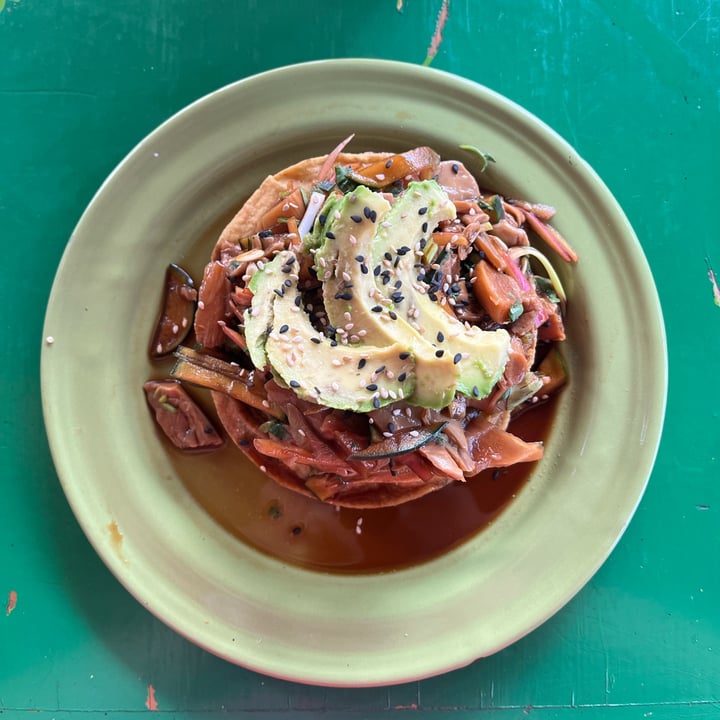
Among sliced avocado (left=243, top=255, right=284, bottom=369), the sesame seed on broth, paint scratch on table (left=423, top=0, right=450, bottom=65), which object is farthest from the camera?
paint scratch on table (left=423, top=0, right=450, bottom=65)

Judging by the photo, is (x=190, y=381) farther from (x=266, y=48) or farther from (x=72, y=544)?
(x=266, y=48)

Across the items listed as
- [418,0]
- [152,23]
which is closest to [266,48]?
[152,23]

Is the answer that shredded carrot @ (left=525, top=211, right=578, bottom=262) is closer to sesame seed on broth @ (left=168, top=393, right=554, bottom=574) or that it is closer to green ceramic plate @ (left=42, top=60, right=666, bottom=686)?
green ceramic plate @ (left=42, top=60, right=666, bottom=686)

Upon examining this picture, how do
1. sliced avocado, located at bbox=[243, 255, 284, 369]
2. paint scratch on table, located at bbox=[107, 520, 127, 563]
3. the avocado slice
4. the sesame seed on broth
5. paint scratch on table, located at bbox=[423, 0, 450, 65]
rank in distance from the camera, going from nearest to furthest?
the avocado slice → sliced avocado, located at bbox=[243, 255, 284, 369] → paint scratch on table, located at bbox=[107, 520, 127, 563] → the sesame seed on broth → paint scratch on table, located at bbox=[423, 0, 450, 65]

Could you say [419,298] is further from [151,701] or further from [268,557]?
[151,701]

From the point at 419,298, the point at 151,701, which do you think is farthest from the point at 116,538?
the point at 419,298

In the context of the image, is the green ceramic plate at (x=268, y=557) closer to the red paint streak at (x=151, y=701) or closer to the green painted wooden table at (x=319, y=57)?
the green painted wooden table at (x=319, y=57)

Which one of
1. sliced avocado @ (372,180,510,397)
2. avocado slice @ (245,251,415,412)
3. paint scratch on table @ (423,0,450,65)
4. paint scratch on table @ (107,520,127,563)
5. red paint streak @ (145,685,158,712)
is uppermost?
paint scratch on table @ (423,0,450,65)

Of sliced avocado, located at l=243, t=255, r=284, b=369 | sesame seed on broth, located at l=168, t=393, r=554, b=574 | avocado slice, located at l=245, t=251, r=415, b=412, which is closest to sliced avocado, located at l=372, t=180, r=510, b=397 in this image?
avocado slice, located at l=245, t=251, r=415, b=412
